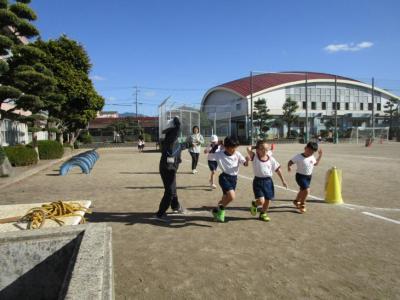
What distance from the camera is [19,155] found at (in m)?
16.6

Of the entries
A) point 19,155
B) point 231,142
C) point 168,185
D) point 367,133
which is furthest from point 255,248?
point 367,133

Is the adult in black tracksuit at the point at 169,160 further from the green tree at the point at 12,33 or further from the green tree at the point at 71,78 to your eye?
the green tree at the point at 71,78

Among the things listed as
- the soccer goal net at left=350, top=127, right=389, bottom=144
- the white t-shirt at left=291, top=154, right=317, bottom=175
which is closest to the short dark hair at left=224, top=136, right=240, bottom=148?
the white t-shirt at left=291, top=154, right=317, bottom=175

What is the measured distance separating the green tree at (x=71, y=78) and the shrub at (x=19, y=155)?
8287 mm

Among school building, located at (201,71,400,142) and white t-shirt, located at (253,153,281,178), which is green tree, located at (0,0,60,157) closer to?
white t-shirt, located at (253,153,281,178)

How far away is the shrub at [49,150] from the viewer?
2178 centimetres

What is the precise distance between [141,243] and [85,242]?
1921 millimetres

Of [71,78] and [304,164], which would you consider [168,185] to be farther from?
[71,78]

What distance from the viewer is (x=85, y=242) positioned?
115 inches

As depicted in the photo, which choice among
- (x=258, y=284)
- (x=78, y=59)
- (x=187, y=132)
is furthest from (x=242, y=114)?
(x=258, y=284)

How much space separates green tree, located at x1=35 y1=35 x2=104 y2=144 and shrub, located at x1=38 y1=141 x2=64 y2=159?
3128mm

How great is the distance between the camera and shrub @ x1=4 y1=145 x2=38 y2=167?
16375 millimetres

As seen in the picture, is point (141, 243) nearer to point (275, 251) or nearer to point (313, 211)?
point (275, 251)

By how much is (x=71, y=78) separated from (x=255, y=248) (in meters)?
25.6
